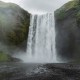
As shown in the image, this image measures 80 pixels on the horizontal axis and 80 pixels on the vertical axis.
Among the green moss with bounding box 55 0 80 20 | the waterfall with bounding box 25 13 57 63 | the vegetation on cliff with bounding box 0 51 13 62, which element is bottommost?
the vegetation on cliff with bounding box 0 51 13 62

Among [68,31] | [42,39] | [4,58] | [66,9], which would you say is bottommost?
[4,58]

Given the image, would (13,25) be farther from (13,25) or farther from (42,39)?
(42,39)

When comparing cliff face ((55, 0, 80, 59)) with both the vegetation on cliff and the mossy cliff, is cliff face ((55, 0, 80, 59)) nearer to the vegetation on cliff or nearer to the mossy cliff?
the mossy cliff

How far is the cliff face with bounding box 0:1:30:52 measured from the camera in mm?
67438

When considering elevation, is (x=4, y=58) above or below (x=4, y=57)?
below

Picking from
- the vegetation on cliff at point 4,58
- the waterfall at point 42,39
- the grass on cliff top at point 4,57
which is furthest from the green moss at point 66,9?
the grass on cliff top at point 4,57

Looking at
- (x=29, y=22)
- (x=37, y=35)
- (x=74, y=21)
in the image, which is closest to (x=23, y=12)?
(x=29, y=22)

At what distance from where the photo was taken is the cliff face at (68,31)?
2520 inches

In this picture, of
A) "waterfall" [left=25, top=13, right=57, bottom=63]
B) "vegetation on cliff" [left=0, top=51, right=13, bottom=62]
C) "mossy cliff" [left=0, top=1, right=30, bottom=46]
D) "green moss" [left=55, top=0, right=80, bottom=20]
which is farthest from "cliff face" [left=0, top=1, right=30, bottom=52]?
"green moss" [left=55, top=0, right=80, bottom=20]

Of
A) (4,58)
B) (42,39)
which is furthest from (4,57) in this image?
(42,39)

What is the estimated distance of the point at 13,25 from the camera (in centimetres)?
6988

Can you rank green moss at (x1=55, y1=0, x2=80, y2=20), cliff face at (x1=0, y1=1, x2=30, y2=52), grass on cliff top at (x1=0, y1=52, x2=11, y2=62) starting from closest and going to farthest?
1. grass on cliff top at (x1=0, y1=52, x2=11, y2=62)
2. cliff face at (x1=0, y1=1, x2=30, y2=52)
3. green moss at (x1=55, y1=0, x2=80, y2=20)

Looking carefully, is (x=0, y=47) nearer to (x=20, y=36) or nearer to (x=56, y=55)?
(x=20, y=36)

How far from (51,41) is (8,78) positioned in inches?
1828
